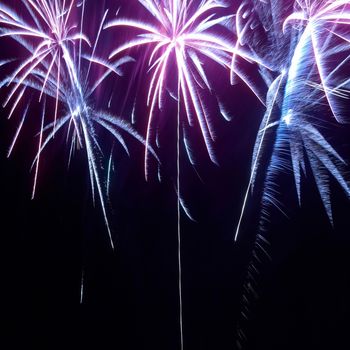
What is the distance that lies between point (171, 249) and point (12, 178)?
1.16 metres

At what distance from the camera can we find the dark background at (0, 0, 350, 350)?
5.24 feet

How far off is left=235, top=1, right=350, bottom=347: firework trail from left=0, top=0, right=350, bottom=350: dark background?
0.16ft

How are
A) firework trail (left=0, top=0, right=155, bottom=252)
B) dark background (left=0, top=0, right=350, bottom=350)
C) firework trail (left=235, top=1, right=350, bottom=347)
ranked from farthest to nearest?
firework trail (left=0, top=0, right=155, bottom=252) → dark background (left=0, top=0, right=350, bottom=350) → firework trail (left=235, top=1, right=350, bottom=347)

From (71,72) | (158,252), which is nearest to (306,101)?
(158,252)


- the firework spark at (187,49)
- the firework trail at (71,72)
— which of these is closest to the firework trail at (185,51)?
the firework spark at (187,49)

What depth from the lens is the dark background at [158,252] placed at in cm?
160

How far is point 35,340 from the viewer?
2.48 meters

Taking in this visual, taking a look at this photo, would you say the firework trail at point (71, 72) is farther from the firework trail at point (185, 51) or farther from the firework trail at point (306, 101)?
the firework trail at point (306, 101)

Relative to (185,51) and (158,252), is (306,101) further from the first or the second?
(158,252)

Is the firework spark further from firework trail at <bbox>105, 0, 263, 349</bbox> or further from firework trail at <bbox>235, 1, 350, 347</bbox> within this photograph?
firework trail at <bbox>235, 1, 350, 347</bbox>

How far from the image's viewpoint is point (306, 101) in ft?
5.05

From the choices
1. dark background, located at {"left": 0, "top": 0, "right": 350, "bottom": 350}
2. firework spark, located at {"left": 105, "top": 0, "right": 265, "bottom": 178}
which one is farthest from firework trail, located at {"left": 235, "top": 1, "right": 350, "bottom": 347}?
firework spark, located at {"left": 105, "top": 0, "right": 265, "bottom": 178}

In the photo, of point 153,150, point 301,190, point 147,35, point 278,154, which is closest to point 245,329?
point 301,190

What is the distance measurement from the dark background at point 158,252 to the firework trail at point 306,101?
1.9 inches
